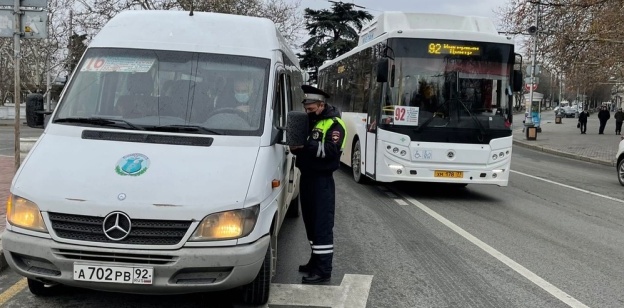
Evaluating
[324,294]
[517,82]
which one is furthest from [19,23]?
[517,82]

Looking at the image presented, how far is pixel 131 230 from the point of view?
372 cm

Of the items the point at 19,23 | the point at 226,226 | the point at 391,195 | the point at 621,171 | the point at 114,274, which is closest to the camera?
the point at 114,274

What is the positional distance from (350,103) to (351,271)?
8256 mm

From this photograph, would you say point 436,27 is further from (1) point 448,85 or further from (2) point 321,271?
(2) point 321,271

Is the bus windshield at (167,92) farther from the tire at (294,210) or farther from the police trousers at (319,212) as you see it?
the tire at (294,210)

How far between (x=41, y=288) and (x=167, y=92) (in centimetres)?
189

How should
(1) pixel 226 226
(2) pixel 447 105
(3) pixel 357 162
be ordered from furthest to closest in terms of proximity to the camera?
(3) pixel 357 162
(2) pixel 447 105
(1) pixel 226 226

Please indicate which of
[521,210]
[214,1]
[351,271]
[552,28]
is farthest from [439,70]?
[214,1]

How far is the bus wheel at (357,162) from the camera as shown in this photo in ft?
39.9

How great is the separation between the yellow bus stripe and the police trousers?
255 centimetres

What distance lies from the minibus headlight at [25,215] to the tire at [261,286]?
1555 millimetres

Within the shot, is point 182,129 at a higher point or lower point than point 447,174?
higher

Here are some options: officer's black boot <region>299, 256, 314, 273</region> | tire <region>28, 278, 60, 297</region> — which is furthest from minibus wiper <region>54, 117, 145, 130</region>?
officer's black boot <region>299, 256, 314, 273</region>

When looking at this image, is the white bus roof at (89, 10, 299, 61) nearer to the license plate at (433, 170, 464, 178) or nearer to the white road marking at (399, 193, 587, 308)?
the white road marking at (399, 193, 587, 308)
